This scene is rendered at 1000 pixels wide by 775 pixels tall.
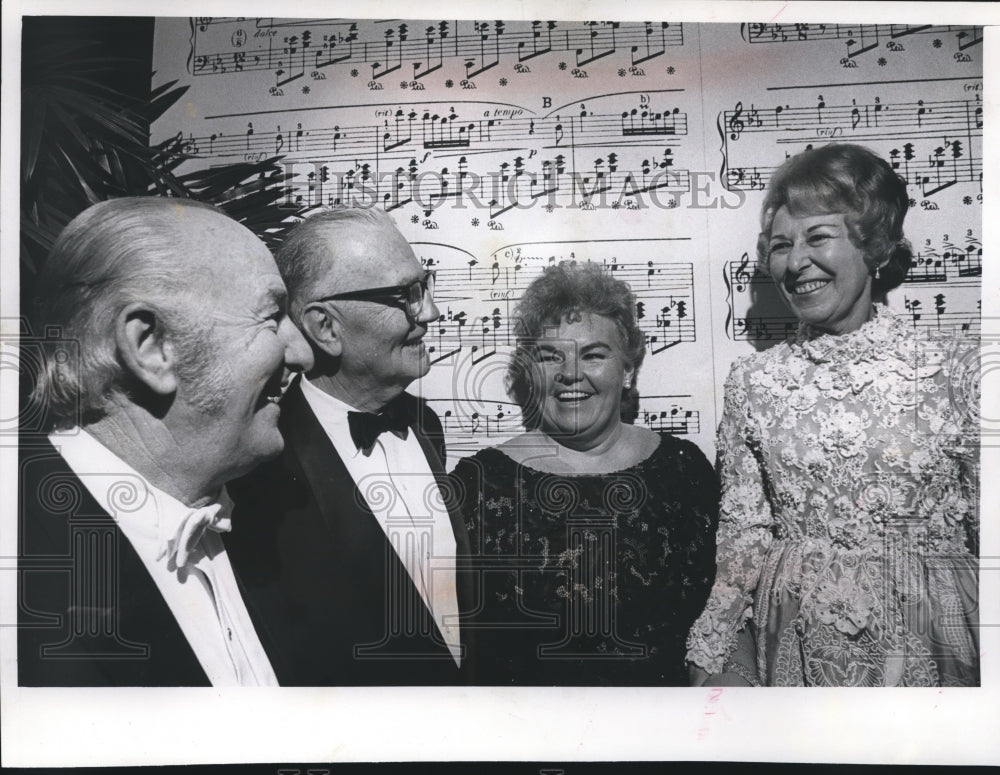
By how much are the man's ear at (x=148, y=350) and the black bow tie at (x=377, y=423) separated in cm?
46

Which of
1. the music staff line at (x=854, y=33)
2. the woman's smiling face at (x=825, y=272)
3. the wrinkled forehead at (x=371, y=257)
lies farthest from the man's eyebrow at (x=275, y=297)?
the music staff line at (x=854, y=33)

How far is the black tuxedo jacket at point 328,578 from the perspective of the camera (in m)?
2.20

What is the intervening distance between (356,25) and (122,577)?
158 centimetres

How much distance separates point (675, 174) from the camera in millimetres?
2250

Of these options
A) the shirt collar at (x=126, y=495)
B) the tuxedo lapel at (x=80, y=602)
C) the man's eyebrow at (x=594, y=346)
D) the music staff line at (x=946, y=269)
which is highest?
the music staff line at (x=946, y=269)

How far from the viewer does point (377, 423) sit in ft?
7.28

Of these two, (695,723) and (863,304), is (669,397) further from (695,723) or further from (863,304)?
(695,723)

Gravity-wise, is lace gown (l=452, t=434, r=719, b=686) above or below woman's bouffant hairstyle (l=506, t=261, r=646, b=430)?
below

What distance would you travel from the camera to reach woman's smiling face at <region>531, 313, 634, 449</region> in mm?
2213

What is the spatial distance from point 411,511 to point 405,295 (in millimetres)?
563

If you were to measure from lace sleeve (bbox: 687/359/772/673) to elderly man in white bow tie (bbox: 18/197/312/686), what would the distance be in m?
1.12

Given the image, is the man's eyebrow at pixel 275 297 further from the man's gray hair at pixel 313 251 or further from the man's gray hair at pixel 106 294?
the man's gray hair at pixel 106 294

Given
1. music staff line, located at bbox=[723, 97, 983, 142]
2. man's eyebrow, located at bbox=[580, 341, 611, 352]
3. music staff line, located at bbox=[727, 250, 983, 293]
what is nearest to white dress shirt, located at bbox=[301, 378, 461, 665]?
man's eyebrow, located at bbox=[580, 341, 611, 352]

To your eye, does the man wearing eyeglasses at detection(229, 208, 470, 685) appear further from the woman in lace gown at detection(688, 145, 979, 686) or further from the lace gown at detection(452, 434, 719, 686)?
the woman in lace gown at detection(688, 145, 979, 686)
